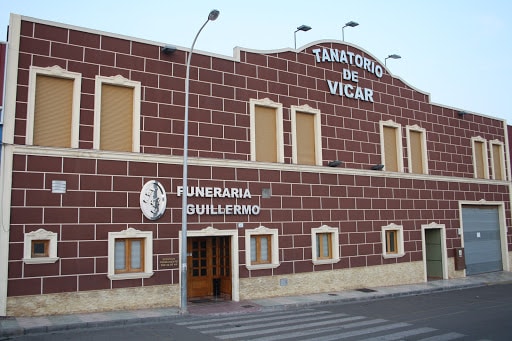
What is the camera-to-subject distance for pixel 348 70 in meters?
22.2

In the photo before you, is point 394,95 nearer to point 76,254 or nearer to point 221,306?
point 221,306

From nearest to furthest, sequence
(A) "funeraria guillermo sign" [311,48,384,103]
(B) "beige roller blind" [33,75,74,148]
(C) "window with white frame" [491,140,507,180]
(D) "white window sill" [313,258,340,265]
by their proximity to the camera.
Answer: (B) "beige roller blind" [33,75,74,148] < (D) "white window sill" [313,258,340,265] < (A) "funeraria guillermo sign" [311,48,384,103] < (C) "window with white frame" [491,140,507,180]

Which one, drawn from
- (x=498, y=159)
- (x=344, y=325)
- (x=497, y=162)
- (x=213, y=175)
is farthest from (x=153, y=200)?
(x=498, y=159)

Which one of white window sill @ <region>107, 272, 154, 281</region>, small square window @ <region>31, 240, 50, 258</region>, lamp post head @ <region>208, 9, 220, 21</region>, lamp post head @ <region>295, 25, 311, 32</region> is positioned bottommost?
white window sill @ <region>107, 272, 154, 281</region>

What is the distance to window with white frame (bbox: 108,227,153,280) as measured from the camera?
15094 millimetres

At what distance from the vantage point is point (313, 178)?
1992cm

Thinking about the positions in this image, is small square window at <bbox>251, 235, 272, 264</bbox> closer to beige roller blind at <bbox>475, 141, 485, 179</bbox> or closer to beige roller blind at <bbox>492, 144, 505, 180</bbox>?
beige roller blind at <bbox>475, 141, 485, 179</bbox>

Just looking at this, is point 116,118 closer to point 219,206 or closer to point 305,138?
point 219,206

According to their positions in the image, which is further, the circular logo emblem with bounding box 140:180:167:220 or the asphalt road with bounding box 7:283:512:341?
the circular logo emblem with bounding box 140:180:167:220

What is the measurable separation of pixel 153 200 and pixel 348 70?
11117 millimetres

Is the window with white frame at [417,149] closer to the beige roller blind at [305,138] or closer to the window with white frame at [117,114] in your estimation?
the beige roller blind at [305,138]

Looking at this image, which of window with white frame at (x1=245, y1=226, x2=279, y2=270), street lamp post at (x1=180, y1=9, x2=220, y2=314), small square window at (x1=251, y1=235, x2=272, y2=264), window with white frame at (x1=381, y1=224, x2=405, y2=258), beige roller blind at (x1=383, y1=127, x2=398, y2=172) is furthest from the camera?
beige roller blind at (x1=383, y1=127, x2=398, y2=172)

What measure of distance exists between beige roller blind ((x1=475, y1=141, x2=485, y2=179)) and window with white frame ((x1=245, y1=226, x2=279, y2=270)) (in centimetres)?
1481

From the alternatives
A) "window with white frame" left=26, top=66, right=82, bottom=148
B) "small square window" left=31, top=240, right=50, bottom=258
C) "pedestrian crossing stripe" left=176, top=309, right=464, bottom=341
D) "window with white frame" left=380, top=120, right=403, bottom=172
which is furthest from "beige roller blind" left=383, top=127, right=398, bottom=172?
"small square window" left=31, top=240, right=50, bottom=258
